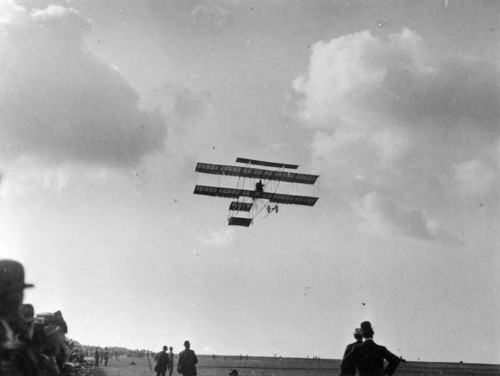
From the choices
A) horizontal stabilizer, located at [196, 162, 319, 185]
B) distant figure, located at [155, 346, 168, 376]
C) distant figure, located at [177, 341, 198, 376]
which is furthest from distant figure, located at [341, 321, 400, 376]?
horizontal stabilizer, located at [196, 162, 319, 185]

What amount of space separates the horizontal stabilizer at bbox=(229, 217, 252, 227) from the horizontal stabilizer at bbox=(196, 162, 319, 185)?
293 cm

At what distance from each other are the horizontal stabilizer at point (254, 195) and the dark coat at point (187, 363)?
20.0m

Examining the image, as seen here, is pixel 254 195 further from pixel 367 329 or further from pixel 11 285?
pixel 11 285

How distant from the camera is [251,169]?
34094 millimetres

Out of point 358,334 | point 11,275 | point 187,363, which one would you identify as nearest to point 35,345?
point 11,275

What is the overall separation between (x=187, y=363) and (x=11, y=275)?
1225 centimetres

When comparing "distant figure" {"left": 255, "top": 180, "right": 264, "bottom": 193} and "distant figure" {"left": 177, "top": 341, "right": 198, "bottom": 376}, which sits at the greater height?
"distant figure" {"left": 255, "top": 180, "right": 264, "bottom": 193}

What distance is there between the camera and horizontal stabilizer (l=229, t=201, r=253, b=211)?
118 ft

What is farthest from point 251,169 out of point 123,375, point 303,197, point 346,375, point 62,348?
point 62,348

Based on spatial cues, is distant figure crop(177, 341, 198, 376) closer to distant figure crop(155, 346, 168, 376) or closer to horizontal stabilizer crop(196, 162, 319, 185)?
distant figure crop(155, 346, 168, 376)

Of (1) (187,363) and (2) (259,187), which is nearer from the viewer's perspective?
(1) (187,363)

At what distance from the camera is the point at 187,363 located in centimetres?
1427

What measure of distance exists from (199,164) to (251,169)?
3.57 meters

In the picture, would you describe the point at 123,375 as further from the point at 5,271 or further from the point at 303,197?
the point at 5,271
